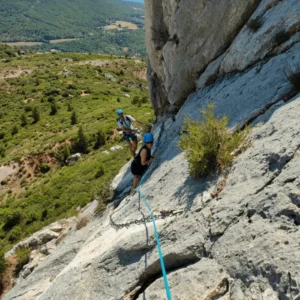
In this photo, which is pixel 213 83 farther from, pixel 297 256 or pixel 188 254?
pixel 297 256

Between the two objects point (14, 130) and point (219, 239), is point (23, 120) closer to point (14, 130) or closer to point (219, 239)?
point (14, 130)

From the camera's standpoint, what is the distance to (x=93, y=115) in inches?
2135

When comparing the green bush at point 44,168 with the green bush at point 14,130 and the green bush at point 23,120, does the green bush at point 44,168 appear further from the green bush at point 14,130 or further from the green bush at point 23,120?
the green bush at point 23,120

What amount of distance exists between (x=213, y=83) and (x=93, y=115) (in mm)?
42856

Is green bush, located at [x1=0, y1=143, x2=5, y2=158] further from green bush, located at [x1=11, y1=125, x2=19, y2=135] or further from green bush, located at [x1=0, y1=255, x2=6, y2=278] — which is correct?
green bush, located at [x1=0, y1=255, x2=6, y2=278]

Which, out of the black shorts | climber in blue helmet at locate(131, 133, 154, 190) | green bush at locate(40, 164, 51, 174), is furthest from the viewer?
green bush at locate(40, 164, 51, 174)

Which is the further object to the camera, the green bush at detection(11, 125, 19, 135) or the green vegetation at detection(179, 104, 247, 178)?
the green bush at detection(11, 125, 19, 135)

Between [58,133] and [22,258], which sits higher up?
[58,133]

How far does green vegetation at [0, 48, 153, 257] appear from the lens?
2642cm

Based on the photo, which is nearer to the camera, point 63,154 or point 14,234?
point 14,234

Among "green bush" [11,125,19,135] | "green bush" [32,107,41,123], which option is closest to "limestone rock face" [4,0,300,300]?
"green bush" [11,125,19,135]

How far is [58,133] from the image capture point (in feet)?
162

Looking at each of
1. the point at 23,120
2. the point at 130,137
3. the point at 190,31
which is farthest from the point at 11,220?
the point at 23,120

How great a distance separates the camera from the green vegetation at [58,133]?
2642 centimetres
